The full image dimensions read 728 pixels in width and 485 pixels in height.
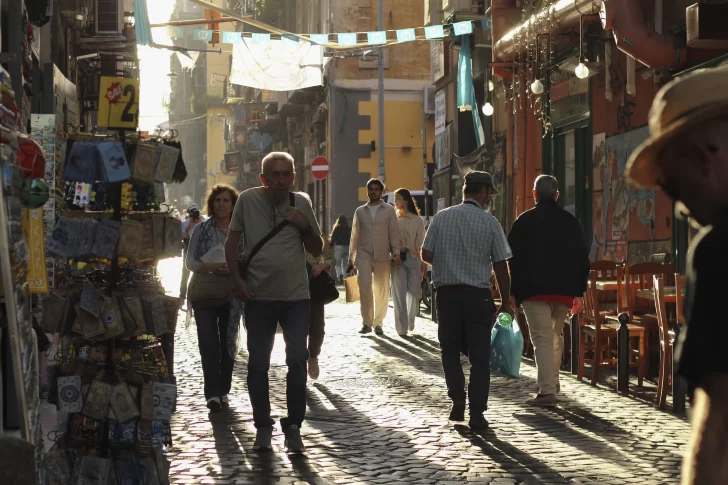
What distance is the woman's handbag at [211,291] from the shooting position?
960 cm

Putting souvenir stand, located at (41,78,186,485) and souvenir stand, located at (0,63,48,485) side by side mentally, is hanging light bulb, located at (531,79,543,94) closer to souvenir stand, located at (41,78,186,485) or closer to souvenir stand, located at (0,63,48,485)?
souvenir stand, located at (41,78,186,485)

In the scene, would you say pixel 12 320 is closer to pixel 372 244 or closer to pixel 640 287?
pixel 640 287

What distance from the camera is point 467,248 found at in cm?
897

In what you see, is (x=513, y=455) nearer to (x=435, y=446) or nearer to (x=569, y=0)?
(x=435, y=446)

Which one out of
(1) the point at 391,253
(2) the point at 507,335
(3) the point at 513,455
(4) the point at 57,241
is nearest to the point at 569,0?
(1) the point at 391,253

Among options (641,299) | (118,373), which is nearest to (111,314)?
(118,373)

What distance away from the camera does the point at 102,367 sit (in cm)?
664

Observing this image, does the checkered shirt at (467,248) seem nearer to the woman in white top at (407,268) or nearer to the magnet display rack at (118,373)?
the magnet display rack at (118,373)

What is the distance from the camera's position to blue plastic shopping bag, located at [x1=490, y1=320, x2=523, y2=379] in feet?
32.6

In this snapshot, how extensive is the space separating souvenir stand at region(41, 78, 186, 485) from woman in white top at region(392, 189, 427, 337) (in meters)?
9.68

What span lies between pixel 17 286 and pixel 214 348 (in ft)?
14.8

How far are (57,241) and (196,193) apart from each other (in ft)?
437

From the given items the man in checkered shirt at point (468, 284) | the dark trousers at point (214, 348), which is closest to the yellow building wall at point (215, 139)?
the dark trousers at point (214, 348)

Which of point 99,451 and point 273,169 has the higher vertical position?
point 273,169
